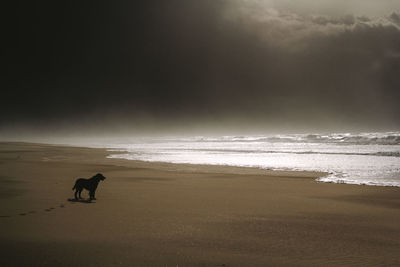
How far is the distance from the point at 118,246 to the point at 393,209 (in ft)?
18.1

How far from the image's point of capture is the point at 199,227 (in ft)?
17.5

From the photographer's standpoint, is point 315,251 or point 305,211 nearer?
point 315,251

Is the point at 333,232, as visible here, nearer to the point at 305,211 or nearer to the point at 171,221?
the point at 305,211

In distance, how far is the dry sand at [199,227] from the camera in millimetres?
4055

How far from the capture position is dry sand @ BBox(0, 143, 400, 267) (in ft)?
13.3

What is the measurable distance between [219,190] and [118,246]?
16.3 ft

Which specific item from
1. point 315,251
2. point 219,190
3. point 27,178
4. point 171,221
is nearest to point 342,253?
point 315,251

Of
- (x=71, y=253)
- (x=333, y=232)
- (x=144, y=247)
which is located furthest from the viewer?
(x=333, y=232)

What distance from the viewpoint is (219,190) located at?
29.8 feet

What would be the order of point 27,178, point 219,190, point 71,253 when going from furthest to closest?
1. point 27,178
2. point 219,190
3. point 71,253

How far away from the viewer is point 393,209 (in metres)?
6.78

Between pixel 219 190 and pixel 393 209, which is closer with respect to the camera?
pixel 393 209

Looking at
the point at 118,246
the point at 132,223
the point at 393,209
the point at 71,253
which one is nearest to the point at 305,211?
the point at 393,209

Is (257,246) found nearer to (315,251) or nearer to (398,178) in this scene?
(315,251)
